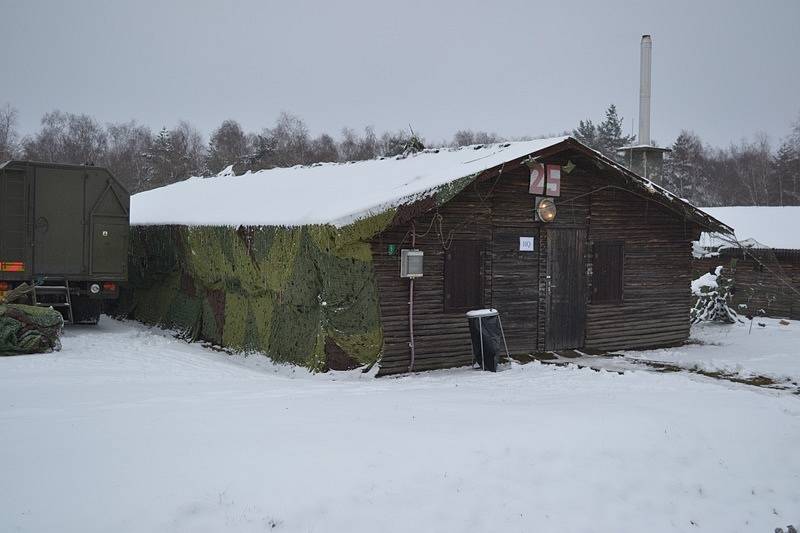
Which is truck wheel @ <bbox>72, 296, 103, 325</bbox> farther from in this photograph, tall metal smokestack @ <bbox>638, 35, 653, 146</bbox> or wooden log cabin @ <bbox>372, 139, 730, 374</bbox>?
tall metal smokestack @ <bbox>638, 35, 653, 146</bbox>

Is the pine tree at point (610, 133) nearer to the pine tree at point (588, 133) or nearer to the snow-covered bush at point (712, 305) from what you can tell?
the pine tree at point (588, 133)

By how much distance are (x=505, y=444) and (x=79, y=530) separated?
395 cm

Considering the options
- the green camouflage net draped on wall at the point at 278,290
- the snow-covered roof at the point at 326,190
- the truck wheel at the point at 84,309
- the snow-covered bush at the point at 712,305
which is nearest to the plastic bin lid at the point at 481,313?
the green camouflage net draped on wall at the point at 278,290

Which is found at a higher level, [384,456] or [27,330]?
[27,330]

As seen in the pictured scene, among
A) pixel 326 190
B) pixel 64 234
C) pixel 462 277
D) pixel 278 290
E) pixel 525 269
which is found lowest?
pixel 278 290

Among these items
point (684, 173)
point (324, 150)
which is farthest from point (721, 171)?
point (324, 150)

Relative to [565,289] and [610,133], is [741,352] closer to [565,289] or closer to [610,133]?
[565,289]

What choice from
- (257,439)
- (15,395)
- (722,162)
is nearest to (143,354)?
(15,395)

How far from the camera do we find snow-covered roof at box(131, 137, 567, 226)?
11773 millimetres

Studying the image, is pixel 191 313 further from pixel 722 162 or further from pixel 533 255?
pixel 722 162

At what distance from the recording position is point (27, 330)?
38.6ft

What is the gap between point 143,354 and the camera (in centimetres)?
1259

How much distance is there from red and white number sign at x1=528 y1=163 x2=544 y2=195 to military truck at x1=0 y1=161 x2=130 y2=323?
8350mm

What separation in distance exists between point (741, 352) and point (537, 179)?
564 cm
